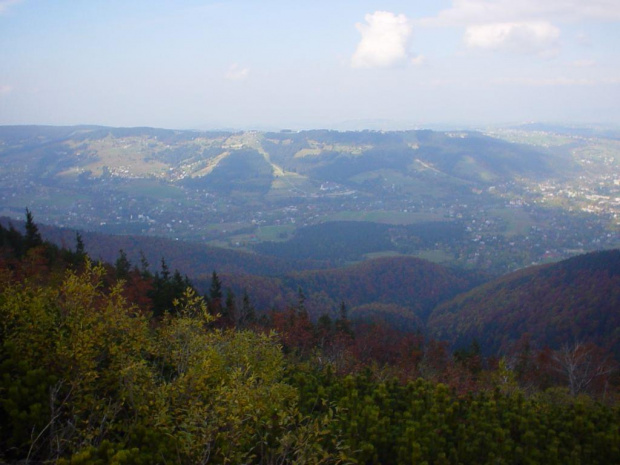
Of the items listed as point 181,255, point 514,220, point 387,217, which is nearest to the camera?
point 181,255

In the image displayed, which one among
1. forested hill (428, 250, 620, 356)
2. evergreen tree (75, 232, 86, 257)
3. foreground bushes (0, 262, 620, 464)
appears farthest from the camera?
forested hill (428, 250, 620, 356)

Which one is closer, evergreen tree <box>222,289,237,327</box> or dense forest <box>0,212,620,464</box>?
dense forest <box>0,212,620,464</box>

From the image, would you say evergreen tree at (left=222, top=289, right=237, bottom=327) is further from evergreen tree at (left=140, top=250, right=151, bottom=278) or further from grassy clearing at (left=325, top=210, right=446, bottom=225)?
grassy clearing at (left=325, top=210, right=446, bottom=225)

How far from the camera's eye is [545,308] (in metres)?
73.3

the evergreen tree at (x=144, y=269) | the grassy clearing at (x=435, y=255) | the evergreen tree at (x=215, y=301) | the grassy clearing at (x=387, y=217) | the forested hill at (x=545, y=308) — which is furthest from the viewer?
the grassy clearing at (x=387, y=217)

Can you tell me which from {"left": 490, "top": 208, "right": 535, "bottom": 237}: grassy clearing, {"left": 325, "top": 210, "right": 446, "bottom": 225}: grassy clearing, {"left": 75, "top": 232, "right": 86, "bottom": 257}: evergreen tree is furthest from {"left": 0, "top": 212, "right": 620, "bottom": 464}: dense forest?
{"left": 325, "top": 210, "right": 446, "bottom": 225}: grassy clearing

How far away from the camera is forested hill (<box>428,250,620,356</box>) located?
62719 mm

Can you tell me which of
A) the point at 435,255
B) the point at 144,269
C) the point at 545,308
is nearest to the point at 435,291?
the point at 545,308

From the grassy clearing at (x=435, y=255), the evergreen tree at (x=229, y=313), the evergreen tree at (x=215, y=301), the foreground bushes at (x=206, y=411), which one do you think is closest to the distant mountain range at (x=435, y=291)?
the grassy clearing at (x=435, y=255)

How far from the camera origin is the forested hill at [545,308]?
62.7m

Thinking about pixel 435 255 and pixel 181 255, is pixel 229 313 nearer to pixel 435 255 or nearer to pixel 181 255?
pixel 181 255

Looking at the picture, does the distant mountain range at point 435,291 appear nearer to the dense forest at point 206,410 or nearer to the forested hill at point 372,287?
the forested hill at point 372,287

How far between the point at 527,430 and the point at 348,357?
47.3 ft

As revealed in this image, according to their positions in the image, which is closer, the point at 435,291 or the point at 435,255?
the point at 435,291
